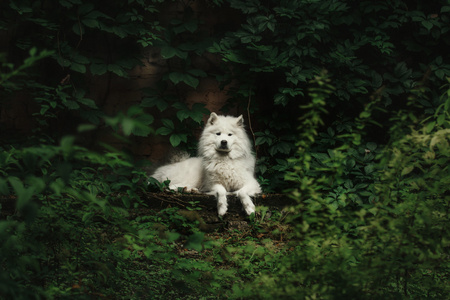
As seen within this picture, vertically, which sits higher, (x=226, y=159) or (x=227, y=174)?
(x=226, y=159)

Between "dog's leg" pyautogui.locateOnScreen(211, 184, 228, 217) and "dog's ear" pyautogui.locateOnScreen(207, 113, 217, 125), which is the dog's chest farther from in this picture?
"dog's ear" pyautogui.locateOnScreen(207, 113, 217, 125)

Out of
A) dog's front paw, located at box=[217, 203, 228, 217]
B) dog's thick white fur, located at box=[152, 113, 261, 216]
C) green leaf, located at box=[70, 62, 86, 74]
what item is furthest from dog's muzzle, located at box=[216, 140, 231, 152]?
green leaf, located at box=[70, 62, 86, 74]

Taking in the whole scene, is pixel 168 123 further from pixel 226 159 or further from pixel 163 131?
pixel 226 159

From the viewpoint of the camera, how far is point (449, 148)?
5.49ft

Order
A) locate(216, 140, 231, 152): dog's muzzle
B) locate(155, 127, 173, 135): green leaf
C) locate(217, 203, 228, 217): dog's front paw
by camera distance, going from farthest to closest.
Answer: locate(155, 127, 173, 135): green leaf
locate(216, 140, 231, 152): dog's muzzle
locate(217, 203, 228, 217): dog's front paw

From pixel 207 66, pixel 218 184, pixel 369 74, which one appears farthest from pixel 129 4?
pixel 369 74

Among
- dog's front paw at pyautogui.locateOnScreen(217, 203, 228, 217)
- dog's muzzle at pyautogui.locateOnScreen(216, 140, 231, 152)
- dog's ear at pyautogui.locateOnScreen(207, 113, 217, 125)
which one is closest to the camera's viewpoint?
dog's front paw at pyautogui.locateOnScreen(217, 203, 228, 217)

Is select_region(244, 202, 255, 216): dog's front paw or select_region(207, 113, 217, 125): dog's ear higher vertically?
select_region(207, 113, 217, 125): dog's ear

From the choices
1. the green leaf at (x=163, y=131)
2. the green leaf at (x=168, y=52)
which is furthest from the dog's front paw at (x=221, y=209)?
the green leaf at (x=168, y=52)

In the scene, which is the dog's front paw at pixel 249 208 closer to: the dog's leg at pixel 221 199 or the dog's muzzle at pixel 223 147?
the dog's leg at pixel 221 199

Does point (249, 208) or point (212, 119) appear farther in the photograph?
point (212, 119)

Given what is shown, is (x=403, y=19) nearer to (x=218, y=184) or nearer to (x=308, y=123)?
(x=218, y=184)

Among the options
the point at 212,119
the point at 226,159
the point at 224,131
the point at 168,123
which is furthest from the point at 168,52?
the point at 226,159

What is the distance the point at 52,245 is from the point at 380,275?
161 centimetres
